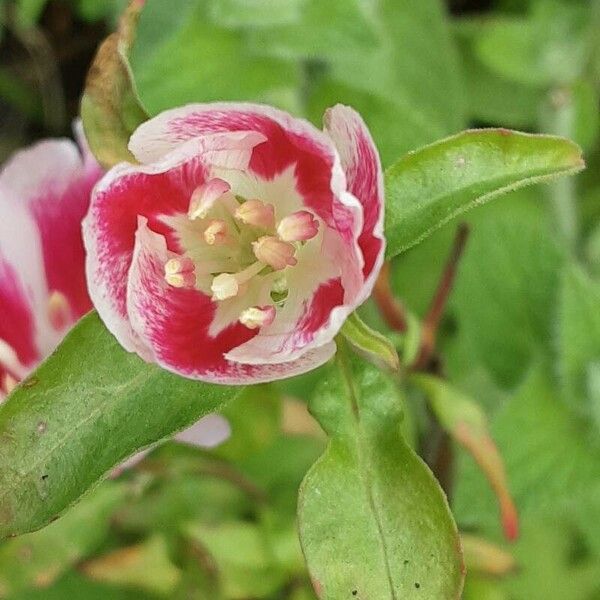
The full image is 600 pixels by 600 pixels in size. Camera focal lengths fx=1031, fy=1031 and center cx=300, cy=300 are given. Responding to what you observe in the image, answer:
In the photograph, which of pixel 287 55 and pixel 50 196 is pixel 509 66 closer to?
pixel 287 55

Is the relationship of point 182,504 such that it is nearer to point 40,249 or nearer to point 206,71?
point 40,249


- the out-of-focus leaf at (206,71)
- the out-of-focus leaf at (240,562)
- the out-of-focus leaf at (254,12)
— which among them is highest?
the out-of-focus leaf at (254,12)

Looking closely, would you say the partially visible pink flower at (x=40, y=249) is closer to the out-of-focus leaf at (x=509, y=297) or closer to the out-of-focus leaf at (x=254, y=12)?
the out-of-focus leaf at (x=254, y=12)

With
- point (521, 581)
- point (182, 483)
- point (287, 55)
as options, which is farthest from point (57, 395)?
point (521, 581)

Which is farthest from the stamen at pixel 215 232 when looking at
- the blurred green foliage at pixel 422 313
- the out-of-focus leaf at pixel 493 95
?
the out-of-focus leaf at pixel 493 95

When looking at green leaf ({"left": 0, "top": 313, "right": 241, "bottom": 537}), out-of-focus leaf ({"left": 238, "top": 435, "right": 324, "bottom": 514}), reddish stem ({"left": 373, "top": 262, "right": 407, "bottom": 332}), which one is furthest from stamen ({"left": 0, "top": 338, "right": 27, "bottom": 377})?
out-of-focus leaf ({"left": 238, "top": 435, "right": 324, "bottom": 514})

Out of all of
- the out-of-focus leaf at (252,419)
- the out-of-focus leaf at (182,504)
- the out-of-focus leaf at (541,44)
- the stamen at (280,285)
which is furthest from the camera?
the out-of-focus leaf at (541,44)

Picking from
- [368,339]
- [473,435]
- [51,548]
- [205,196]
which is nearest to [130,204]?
[205,196]
